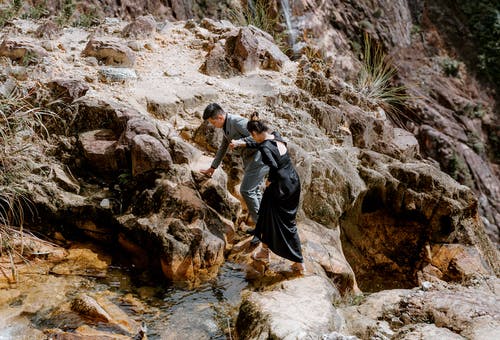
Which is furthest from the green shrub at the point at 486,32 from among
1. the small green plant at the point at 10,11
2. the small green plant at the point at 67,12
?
the small green plant at the point at 10,11

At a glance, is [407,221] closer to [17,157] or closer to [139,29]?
[17,157]

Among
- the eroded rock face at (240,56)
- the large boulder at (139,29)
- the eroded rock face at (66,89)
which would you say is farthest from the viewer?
the large boulder at (139,29)

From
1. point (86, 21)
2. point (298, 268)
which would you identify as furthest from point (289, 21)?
point (298, 268)

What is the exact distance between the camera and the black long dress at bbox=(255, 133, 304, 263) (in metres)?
4.04

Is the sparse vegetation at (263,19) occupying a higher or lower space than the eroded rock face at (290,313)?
higher

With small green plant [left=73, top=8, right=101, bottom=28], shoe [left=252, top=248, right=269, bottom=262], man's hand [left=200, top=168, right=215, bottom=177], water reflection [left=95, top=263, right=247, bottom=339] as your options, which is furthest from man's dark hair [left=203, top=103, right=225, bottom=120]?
small green plant [left=73, top=8, right=101, bottom=28]

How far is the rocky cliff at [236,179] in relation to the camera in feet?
13.1

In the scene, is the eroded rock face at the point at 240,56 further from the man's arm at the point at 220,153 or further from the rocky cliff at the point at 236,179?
the man's arm at the point at 220,153

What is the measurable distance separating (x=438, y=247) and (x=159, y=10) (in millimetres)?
7809

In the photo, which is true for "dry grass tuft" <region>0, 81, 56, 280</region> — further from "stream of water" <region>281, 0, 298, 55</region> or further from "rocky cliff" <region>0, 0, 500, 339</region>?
"stream of water" <region>281, 0, 298, 55</region>

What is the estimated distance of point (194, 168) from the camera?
4957 mm

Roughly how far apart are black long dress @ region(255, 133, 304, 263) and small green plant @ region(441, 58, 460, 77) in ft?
40.6

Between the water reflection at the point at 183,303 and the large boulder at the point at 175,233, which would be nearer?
the water reflection at the point at 183,303

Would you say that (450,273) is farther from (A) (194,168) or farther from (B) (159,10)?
(B) (159,10)
